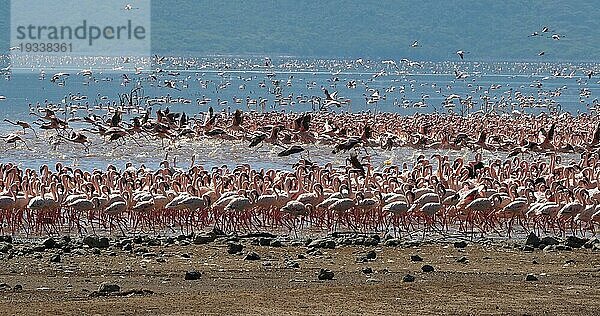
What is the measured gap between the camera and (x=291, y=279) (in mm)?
11031

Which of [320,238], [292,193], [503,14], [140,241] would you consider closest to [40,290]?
[140,241]

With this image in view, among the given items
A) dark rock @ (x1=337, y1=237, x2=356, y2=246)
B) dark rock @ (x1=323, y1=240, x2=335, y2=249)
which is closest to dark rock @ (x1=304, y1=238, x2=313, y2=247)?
dark rock @ (x1=323, y1=240, x2=335, y2=249)

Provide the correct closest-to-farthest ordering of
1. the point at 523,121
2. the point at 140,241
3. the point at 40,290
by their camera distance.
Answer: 1. the point at 40,290
2. the point at 140,241
3. the point at 523,121

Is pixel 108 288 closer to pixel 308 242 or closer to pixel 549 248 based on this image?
pixel 308 242

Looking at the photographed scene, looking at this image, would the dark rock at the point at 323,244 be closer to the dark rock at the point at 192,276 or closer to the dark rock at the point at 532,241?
the dark rock at the point at 532,241

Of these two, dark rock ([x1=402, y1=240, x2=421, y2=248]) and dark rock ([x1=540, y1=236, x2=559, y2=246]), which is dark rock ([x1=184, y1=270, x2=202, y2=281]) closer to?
dark rock ([x1=402, y1=240, x2=421, y2=248])

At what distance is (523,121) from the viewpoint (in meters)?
35.2

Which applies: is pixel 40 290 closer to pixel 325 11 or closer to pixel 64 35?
pixel 64 35

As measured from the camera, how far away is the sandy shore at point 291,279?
8984mm

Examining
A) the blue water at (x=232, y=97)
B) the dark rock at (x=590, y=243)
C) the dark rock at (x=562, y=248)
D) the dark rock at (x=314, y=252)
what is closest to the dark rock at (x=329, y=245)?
the dark rock at (x=314, y=252)

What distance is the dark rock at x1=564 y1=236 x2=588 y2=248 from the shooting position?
13.5 m

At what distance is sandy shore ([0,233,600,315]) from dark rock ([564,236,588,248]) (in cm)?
22

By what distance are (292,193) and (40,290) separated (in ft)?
19.4

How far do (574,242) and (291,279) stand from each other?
4156 mm
